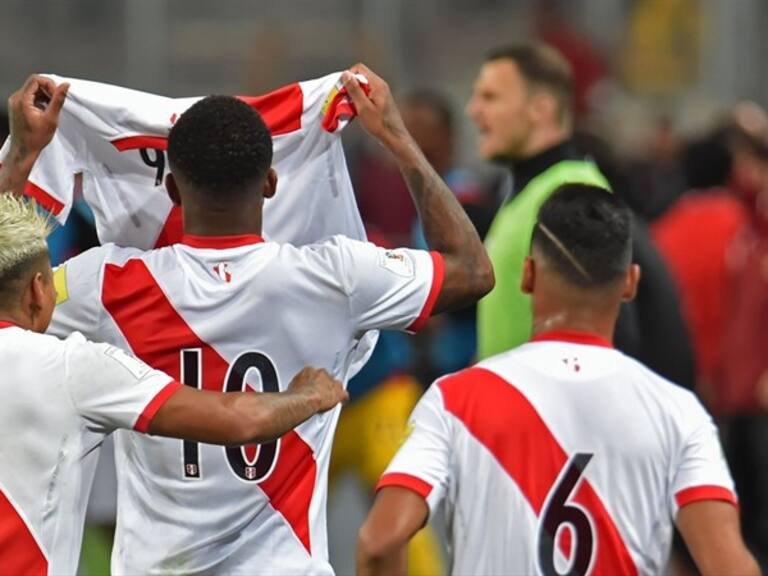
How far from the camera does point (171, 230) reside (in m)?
4.40

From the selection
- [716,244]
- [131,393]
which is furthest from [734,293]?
[131,393]

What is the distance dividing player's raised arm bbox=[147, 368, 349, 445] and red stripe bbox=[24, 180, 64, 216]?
34.3 inches

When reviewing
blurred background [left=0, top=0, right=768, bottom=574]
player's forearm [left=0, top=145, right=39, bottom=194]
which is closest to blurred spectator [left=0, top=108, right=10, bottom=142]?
blurred background [left=0, top=0, right=768, bottom=574]

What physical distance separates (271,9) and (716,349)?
6.44m

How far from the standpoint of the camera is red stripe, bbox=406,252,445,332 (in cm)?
411

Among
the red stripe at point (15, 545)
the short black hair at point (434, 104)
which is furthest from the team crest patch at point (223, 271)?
the short black hair at point (434, 104)

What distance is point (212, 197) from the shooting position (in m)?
4.01

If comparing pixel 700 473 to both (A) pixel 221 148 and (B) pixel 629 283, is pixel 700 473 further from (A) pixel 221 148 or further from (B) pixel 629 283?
(A) pixel 221 148

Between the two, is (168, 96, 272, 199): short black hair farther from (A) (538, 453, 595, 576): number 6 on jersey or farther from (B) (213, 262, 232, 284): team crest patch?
(A) (538, 453, 595, 576): number 6 on jersey

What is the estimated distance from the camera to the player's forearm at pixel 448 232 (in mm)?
4168

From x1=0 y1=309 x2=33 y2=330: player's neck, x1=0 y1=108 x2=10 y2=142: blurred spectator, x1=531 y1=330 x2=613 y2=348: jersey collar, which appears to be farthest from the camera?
x1=0 y1=108 x2=10 y2=142: blurred spectator

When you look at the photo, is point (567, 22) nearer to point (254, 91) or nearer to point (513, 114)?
point (254, 91)

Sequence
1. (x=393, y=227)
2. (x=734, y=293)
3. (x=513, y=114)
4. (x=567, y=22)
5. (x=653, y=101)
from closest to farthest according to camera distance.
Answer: (x=513, y=114) < (x=734, y=293) < (x=393, y=227) < (x=567, y=22) < (x=653, y=101)

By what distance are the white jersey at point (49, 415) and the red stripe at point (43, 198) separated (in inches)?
26.1
